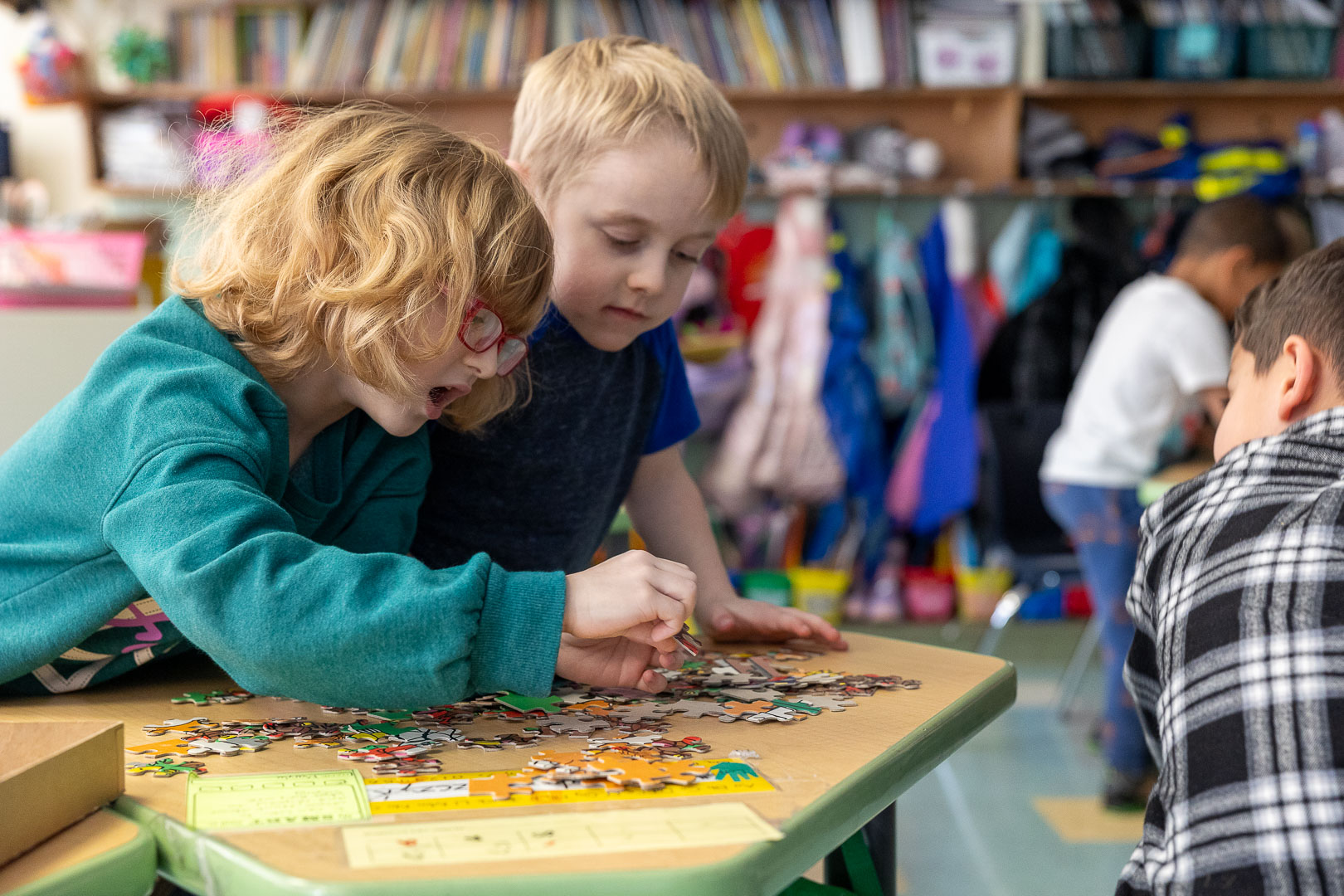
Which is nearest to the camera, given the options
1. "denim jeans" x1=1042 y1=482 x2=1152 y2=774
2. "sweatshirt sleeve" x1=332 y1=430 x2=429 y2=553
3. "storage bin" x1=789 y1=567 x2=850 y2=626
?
"sweatshirt sleeve" x1=332 y1=430 x2=429 y2=553

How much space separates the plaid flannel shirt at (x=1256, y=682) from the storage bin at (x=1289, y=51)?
3.79 metres

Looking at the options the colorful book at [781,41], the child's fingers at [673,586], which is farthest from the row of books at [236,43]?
the child's fingers at [673,586]

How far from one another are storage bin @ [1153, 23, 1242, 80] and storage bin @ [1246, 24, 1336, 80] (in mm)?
59

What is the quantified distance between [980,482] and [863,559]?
505 mm

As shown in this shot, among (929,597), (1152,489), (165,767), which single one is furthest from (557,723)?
(929,597)

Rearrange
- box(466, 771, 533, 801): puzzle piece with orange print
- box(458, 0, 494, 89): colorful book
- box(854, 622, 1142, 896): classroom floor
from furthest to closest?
box(458, 0, 494, 89): colorful book < box(854, 622, 1142, 896): classroom floor < box(466, 771, 533, 801): puzzle piece with orange print

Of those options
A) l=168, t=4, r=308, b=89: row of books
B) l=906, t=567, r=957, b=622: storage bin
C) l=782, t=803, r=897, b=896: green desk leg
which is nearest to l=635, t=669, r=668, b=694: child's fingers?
l=782, t=803, r=897, b=896: green desk leg

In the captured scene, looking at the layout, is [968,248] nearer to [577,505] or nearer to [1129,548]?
[1129,548]

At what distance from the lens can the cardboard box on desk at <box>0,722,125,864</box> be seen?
0.68 metres

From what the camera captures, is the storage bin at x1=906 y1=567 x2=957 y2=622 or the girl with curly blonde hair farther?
the storage bin at x1=906 y1=567 x2=957 y2=622

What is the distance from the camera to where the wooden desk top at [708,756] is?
0.65 meters

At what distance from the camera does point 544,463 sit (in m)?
1.39

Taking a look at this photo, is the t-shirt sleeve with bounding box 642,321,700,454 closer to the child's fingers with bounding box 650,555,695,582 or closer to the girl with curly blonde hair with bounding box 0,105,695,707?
the girl with curly blonde hair with bounding box 0,105,695,707

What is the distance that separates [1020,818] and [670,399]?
162cm
